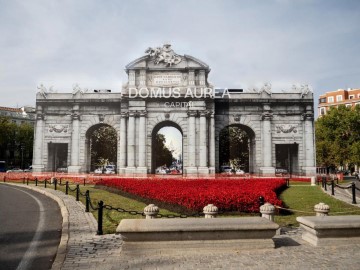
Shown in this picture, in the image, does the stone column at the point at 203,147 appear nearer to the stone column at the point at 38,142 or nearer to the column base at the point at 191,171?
the column base at the point at 191,171

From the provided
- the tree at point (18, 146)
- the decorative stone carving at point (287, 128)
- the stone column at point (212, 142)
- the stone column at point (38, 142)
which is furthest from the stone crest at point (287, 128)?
the tree at point (18, 146)

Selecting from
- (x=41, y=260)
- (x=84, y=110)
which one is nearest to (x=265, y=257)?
(x=41, y=260)

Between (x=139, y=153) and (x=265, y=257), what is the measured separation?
3010 centimetres

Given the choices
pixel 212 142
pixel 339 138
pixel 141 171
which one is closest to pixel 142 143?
pixel 141 171

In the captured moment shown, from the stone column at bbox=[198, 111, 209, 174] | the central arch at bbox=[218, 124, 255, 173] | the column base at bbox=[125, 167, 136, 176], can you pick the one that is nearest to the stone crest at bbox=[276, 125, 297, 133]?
the stone column at bbox=[198, 111, 209, 174]

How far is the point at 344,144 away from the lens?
59750 millimetres

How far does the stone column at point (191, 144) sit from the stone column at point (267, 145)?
26.7 ft

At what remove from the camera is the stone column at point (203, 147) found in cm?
3666

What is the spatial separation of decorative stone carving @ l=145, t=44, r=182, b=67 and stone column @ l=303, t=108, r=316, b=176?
16619 mm

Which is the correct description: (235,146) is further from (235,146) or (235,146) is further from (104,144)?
(104,144)

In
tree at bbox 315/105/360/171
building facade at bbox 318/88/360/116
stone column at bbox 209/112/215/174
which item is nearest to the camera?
stone column at bbox 209/112/215/174

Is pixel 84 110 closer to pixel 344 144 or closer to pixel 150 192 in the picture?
pixel 150 192

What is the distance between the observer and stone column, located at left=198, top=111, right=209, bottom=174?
1443 inches

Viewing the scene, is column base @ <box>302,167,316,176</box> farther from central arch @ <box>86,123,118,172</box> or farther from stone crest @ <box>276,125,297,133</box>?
central arch @ <box>86,123,118,172</box>
